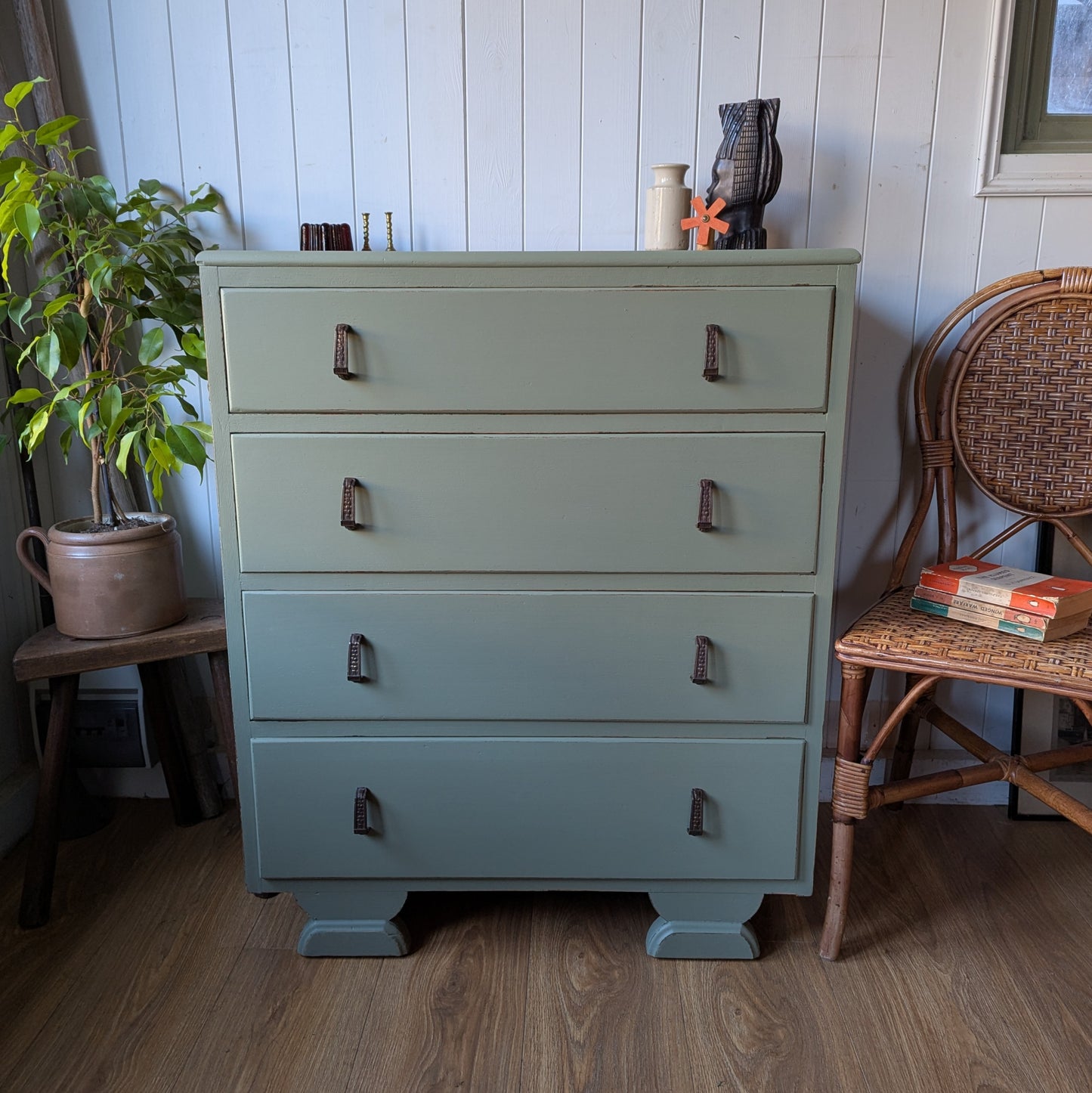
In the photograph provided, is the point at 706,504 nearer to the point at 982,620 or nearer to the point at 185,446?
the point at 982,620

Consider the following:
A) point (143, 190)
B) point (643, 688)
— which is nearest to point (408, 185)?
point (143, 190)

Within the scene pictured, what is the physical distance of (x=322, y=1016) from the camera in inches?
53.3

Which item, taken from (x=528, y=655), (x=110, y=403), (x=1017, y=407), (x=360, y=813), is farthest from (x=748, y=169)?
(x=360, y=813)

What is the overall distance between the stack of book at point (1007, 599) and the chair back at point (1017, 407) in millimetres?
194

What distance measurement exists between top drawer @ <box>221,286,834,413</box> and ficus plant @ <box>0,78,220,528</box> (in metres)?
0.30

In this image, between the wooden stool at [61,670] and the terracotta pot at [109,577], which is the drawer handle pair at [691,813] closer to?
the wooden stool at [61,670]

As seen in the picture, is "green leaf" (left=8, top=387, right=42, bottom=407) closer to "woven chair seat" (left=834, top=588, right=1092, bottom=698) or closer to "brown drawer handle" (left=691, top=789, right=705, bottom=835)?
"brown drawer handle" (left=691, top=789, right=705, bottom=835)

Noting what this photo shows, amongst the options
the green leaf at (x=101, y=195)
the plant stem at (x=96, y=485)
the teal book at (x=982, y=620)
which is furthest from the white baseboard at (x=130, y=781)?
the teal book at (x=982, y=620)

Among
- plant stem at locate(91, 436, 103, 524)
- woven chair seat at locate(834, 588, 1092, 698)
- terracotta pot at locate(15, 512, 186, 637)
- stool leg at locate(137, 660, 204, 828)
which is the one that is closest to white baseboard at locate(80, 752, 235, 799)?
stool leg at locate(137, 660, 204, 828)

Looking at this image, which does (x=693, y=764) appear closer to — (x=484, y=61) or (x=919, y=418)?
(x=919, y=418)

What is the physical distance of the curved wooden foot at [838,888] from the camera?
1446 mm

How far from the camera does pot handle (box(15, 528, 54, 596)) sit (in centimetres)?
157

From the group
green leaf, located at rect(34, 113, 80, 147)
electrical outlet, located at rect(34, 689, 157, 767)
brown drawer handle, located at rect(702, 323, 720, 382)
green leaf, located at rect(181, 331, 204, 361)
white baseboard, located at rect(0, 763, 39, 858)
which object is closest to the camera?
brown drawer handle, located at rect(702, 323, 720, 382)

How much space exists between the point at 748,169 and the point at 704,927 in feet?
4.12
